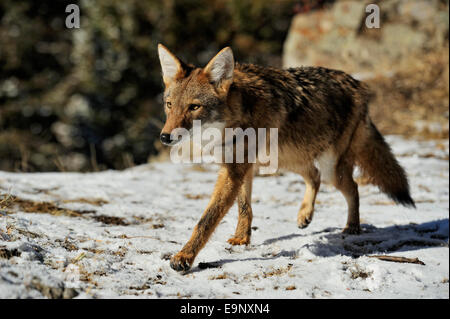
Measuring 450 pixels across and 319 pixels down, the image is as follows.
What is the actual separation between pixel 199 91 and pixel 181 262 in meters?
1.55

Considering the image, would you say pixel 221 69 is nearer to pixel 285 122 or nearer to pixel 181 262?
pixel 285 122

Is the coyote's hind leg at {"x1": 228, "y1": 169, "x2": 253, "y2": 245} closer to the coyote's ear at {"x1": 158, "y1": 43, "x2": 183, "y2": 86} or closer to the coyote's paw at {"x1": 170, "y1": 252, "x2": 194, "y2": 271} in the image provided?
the coyote's paw at {"x1": 170, "y1": 252, "x2": 194, "y2": 271}

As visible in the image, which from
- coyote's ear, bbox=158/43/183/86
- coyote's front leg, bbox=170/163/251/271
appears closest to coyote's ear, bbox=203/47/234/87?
coyote's ear, bbox=158/43/183/86

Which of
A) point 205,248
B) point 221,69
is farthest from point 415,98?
point 205,248

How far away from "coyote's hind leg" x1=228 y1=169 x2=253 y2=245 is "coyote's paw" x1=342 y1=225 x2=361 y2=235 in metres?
1.08

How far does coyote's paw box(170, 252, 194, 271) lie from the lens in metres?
3.37

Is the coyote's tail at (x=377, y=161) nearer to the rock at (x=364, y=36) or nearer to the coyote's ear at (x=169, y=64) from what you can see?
the coyote's ear at (x=169, y=64)

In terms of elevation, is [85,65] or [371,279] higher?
[85,65]

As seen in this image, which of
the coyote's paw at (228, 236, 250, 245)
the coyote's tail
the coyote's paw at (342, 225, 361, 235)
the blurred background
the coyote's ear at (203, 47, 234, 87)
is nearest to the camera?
the coyote's ear at (203, 47, 234, 87)

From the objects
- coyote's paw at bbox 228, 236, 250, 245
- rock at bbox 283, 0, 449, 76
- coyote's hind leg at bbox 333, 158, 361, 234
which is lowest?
coyote's paw at bbox 228, 236, 250, 245

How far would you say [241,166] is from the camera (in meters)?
4.02

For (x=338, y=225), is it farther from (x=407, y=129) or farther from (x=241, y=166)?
(x=407, y=129)
